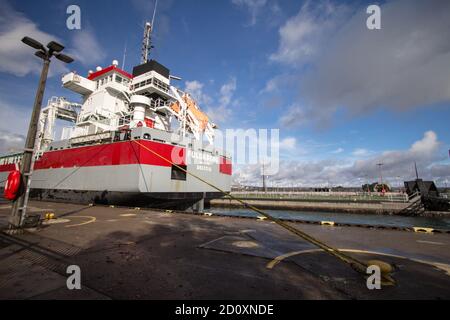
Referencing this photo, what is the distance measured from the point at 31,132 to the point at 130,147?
9.57 m

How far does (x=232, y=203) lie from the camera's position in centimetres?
4103

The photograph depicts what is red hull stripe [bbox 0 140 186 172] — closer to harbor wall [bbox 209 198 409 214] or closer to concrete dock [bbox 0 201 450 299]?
concrete dock [bbox 0 201 450 299]

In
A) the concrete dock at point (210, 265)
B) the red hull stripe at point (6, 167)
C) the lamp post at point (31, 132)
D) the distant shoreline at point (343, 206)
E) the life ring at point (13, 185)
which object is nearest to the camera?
the concrete dock at point (210, 265)

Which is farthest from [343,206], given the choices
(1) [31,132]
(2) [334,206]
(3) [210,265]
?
(1) [31,132]

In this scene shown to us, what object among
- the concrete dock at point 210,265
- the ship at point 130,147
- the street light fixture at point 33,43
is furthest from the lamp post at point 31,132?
the ship at point 130,147

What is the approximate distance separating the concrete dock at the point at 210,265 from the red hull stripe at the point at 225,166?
17149 mm

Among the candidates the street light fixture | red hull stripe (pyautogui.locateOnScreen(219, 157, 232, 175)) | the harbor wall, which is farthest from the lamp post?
the harbor wall

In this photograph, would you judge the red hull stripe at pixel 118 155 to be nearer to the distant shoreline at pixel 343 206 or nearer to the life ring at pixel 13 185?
the life ring at pixel 13 185

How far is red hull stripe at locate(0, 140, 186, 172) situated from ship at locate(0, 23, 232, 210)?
2.8 inches

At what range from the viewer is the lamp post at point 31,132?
22.1ft

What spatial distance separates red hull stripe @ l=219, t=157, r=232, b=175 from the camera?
79.0 feet

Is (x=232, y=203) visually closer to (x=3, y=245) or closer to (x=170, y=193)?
(x=170, y=193)
